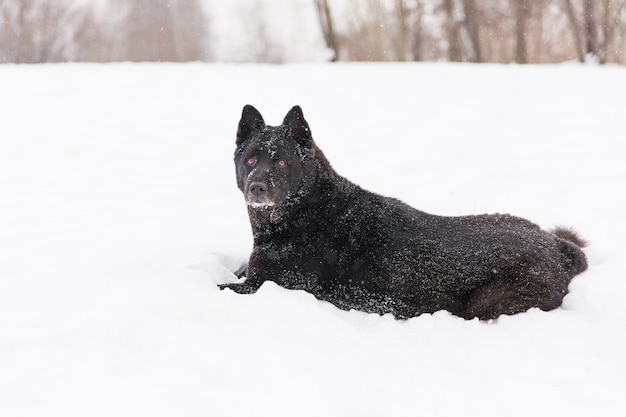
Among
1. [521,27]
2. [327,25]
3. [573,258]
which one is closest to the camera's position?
[573,258]

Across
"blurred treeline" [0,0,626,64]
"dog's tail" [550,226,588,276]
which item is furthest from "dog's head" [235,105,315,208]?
"blurred treeline" [0,0,626,64]

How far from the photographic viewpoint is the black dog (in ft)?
15.2

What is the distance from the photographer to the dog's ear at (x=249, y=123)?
5.37m

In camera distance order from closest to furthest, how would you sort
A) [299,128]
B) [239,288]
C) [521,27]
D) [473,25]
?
[239,288]
[299,128]
[521,27]
[473,25]

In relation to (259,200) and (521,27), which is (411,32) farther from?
(259,200)

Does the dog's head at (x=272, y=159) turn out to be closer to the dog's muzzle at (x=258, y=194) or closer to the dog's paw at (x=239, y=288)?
the dog's muzzle at (x=258, y=194)

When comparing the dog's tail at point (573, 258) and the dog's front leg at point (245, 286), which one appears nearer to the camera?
the dog's front leg at point (245, 286)

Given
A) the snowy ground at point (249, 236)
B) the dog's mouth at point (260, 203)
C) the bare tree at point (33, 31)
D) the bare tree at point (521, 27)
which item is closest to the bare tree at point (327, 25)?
the snowy ground at point (249, 236)

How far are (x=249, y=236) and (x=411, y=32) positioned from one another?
14.0 metres

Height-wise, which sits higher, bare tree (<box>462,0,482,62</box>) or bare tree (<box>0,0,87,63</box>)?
bare tree (<box>0,0,87,63</box>)

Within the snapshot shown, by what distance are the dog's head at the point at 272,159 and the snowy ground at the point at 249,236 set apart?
0.86 metres

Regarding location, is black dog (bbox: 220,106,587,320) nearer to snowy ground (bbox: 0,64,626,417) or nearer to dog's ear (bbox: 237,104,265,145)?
dog's ear (bbox: 237,104,265,145)

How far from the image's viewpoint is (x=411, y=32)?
61.9ft

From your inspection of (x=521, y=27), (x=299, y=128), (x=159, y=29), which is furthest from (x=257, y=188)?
(x=159, y=29)
